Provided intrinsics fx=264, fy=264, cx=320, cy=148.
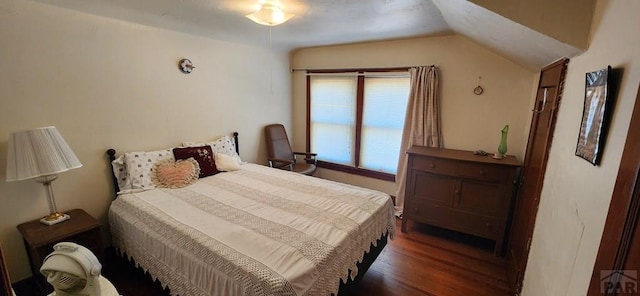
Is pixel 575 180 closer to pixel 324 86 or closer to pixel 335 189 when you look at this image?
pixel 335 189

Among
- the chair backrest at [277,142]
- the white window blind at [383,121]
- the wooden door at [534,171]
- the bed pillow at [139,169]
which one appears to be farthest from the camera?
the chair backrest at [277,142]

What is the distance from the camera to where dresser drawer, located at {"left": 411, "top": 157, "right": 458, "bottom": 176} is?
2658 millimetres

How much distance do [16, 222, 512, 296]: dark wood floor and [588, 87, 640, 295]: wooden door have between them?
1539 millimetres

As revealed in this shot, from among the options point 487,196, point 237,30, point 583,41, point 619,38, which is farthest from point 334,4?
point 487,196

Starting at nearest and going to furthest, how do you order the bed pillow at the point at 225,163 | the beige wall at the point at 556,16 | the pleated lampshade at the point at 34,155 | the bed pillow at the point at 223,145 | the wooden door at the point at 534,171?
the beige wall at the point at 556,16
the wooden door at the point at 534,171
the pleated lampshade at the point at 34,155
the bed pillow at the point at 225,163
the bed pillow at the point at 223,145

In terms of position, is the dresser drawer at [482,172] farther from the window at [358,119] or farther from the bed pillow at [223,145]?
the bed pillow at [223,145]

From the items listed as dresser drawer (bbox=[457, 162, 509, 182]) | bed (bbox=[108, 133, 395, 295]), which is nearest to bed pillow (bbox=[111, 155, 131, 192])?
bed (bbox=[108, 133, 395, 295])

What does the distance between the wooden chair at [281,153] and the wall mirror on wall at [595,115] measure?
2930 mm

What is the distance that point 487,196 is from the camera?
257 centimetres

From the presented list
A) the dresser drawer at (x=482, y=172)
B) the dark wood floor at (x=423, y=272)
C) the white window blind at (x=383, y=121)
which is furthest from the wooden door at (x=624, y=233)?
the white window blind at (x=383, y=121)

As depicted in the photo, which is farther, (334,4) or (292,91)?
(292,91)

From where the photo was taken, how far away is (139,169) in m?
2.45

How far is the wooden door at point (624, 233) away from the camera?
0.63 meters

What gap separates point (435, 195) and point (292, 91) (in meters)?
2.64
